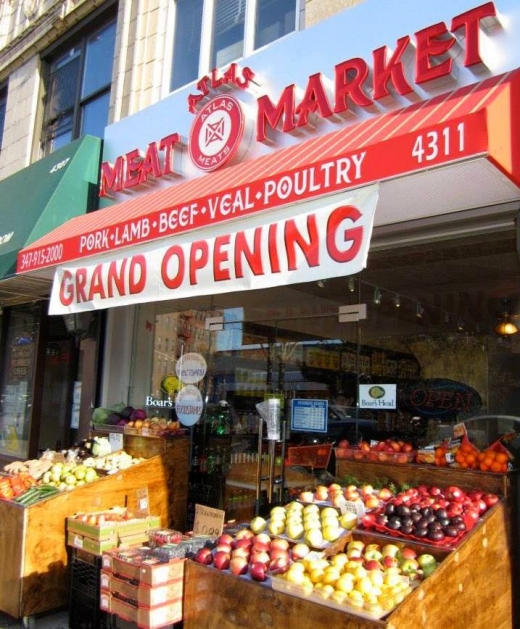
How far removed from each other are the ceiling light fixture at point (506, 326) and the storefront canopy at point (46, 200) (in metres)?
5.21

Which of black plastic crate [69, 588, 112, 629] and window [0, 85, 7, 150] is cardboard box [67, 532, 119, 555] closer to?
black plastic crate [69, 588, 112, 629]

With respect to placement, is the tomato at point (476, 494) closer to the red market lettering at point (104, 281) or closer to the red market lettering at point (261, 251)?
the red market lettering at point (261, 251)

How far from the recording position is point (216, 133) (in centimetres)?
622

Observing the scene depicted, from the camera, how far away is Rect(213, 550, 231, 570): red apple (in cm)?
386

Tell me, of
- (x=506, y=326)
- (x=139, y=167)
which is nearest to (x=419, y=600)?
(x=506, y=326)

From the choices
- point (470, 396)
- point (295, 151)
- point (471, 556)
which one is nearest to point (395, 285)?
point (470, 396)

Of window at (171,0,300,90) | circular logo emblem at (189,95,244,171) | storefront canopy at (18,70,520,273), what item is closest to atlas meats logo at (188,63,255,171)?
circular logo emblem at (189,95,244,171)

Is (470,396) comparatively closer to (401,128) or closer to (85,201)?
(401,128)

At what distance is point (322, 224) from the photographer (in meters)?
3.98

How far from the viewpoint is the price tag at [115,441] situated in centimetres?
697

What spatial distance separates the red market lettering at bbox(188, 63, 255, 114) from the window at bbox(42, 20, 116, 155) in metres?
3.44

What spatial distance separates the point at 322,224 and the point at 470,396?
246 centimetres

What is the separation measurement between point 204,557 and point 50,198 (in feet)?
16.8

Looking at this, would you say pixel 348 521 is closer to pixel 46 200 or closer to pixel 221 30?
pixel 46 200
